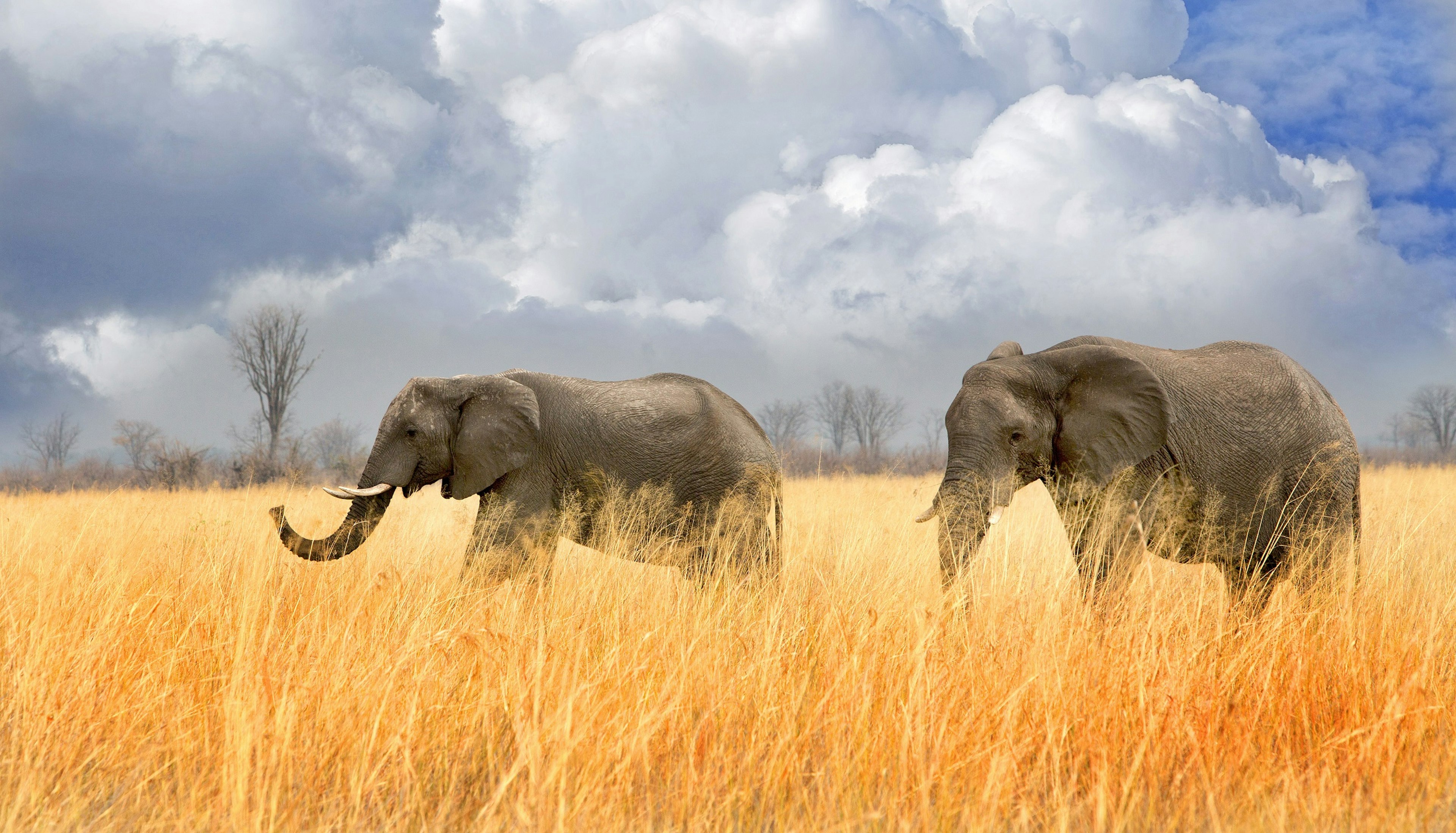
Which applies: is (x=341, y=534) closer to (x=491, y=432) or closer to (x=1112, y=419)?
(x=491, y=432)

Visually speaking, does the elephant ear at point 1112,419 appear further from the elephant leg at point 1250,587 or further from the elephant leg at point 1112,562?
the elephant leg at point 1250,587

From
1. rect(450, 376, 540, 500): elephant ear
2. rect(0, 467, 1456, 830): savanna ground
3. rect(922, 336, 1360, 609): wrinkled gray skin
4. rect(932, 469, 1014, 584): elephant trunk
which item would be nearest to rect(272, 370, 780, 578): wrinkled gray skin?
rect(450, 376, 540, 500): elephant ear

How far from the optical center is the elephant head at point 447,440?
6.72 meters

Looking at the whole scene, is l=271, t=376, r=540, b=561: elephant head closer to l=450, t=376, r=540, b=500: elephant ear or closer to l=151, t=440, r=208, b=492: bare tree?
l=450, t=376, r=540, b=500: elephant ear

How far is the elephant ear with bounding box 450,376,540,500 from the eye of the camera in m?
6.73

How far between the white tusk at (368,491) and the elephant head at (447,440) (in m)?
0.02

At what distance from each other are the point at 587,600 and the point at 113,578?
2.79 meters

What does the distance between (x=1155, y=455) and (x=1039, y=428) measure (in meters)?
0.80

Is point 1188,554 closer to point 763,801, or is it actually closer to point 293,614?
point 763,801

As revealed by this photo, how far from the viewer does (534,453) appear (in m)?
6.87

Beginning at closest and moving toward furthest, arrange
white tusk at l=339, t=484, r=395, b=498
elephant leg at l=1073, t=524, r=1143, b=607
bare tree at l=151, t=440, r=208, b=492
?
elephant leg at l=1073, t=524, r=1143, b=607 → white tusk at l=339, t=484, r=395, b=498 → bare tree at l=151, t=440, r=208, b=492

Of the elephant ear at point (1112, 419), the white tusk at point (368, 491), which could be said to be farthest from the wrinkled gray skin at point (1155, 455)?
the white tusk at point (368, 491)

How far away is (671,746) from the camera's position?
310 centimetres

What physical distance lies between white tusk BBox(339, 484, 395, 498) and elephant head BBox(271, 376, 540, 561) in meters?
0.02
